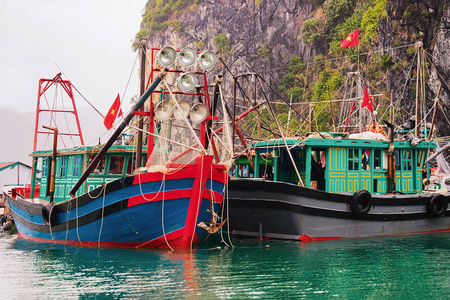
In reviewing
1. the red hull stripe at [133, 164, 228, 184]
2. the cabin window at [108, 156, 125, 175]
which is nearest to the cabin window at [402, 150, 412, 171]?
the red hull stripe at [133, 164, 228, 184]

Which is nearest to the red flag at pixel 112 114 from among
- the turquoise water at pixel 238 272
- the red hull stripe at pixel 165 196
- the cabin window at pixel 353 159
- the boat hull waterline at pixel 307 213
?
the red hull stripe at pixel 165 196

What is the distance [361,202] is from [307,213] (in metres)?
1.93

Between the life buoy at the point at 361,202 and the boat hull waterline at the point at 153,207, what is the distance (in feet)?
14.1

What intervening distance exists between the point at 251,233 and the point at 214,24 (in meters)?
58.3

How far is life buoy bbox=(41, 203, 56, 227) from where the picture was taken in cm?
1429

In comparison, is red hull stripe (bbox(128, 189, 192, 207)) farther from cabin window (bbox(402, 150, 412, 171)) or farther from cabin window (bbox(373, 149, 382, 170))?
cabin window (bbox(402, 150, 412, 171))

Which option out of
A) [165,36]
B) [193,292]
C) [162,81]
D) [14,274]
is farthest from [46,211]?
[165,36]

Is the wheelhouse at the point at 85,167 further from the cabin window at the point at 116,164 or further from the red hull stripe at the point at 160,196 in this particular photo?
the red hull stripe at the point at 160,196

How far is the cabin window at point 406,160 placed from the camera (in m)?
16.8

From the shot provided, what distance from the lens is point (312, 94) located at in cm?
5403

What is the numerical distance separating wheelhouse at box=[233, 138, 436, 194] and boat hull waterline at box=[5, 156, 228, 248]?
3.78 metres

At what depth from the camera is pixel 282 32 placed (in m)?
63.2

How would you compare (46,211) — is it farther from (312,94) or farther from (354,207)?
(312,94)

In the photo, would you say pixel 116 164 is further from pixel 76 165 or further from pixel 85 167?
pixel 76 165
